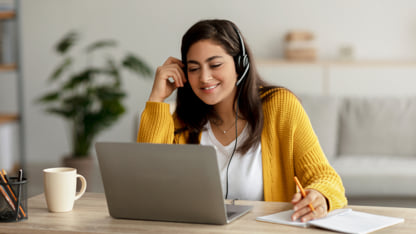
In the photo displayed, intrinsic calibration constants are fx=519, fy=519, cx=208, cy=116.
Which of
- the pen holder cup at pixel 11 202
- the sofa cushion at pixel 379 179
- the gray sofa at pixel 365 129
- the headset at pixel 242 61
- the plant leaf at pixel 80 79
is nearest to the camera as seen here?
the pen holder cup at pixel 11 202

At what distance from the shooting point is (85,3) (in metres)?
4.43

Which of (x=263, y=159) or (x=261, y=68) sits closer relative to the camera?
(x=263, y=159)

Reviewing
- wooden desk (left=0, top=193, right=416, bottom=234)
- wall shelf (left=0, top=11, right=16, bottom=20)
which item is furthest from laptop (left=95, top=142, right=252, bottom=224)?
wall shelf (left=0, top=11, right=16, bottom=20)

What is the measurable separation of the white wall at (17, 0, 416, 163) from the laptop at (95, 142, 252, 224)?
9.09 ft

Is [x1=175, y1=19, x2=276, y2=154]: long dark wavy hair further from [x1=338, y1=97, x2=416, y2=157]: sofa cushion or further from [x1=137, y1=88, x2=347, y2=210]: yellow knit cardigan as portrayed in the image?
[x1=338, y1=97, x2=416, y2=157]: sofa cushion

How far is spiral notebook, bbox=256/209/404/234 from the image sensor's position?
1.07 metres

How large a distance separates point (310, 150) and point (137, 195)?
61 centimetres

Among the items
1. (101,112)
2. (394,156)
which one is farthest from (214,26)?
(101,112)

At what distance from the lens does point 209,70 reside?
64.4 inches

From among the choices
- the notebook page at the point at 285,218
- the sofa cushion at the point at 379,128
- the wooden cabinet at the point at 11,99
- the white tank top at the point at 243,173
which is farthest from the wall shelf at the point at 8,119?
the notebook page at the point at 285,218

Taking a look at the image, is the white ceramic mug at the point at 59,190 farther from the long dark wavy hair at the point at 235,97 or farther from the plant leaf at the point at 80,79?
the plant leaf at the point at 80,79

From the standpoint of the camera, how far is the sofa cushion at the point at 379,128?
127 inches

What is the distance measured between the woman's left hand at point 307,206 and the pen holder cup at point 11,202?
63 centimetres

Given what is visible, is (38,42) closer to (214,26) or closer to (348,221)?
(214,26)
